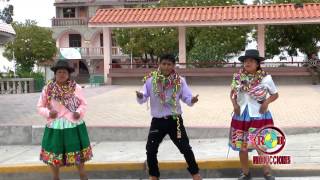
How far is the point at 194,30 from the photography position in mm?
30500

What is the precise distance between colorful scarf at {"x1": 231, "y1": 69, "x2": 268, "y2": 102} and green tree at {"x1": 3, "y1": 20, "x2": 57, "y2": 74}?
4014cm

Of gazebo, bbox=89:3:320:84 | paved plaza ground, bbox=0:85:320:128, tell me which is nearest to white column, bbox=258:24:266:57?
gazebo, bbox=89:3:320:84

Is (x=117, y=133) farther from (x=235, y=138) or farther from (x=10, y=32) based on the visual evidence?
(x=10, y=32)

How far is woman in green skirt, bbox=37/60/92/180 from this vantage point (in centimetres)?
602

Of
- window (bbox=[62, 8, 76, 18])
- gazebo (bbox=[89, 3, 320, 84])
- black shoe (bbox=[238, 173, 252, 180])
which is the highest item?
window (bbox=[62, 8, 76, 18])

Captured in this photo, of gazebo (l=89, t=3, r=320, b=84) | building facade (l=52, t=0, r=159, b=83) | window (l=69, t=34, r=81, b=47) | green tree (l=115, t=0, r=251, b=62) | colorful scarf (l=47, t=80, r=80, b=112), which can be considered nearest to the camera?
colorful scarf (l=47, t=80, r=80, b=112)

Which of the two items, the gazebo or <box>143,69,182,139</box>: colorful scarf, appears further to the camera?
the gazebo

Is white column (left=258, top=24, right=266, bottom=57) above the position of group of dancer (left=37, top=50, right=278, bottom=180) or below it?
above

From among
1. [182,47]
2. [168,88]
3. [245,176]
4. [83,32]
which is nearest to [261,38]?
[182,47]

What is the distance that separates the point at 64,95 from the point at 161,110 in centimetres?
112

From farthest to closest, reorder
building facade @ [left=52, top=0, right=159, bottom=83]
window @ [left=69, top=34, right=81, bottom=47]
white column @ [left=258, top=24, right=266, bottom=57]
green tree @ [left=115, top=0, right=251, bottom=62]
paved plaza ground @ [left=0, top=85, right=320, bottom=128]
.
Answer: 1. window @ [left=69, top=34, right=81, bottom=47]
2. building facade @ [left=52, top=0, right=159, bottom=83]
3. green tree @ [left=115, top=0, right=251, bottom=62]
4. white column @ [left=258, top=24, right=266, bottom=57]
5. paved plaza ground @ [left=0, top=85, right=320, bottom=128]

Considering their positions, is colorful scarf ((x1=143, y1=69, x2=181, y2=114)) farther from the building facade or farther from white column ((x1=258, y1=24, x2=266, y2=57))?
the building facade

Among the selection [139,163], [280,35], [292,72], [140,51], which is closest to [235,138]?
[139,163]

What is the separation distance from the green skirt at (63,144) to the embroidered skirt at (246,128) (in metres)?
1.82
